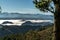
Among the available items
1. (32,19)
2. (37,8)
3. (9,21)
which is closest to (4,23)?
(9,21)


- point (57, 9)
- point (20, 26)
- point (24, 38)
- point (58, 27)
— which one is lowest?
point (20, 26)

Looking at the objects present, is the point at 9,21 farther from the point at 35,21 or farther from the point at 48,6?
the point at 48,6

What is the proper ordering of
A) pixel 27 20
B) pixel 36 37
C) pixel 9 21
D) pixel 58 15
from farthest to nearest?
1. pixel 27 20
2. pixel 9 21
3. pixel 36 37
4. pixel 58 15

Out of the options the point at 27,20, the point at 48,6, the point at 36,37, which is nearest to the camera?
the point at 48,6

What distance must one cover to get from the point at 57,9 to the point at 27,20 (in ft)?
68.8

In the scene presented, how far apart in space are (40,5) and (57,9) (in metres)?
1.00

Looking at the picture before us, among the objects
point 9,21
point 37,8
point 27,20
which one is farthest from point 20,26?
point 37,8

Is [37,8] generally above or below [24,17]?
above

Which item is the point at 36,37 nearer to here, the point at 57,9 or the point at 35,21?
the point at 57,9

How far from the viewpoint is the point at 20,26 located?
32.2m

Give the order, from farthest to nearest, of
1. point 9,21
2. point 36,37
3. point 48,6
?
point 9,21 → point 36,37 → point 48,6

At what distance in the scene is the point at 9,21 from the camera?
28516mm

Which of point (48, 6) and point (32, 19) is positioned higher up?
point (48, 6)

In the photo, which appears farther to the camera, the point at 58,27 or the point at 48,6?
the point at 48,6
